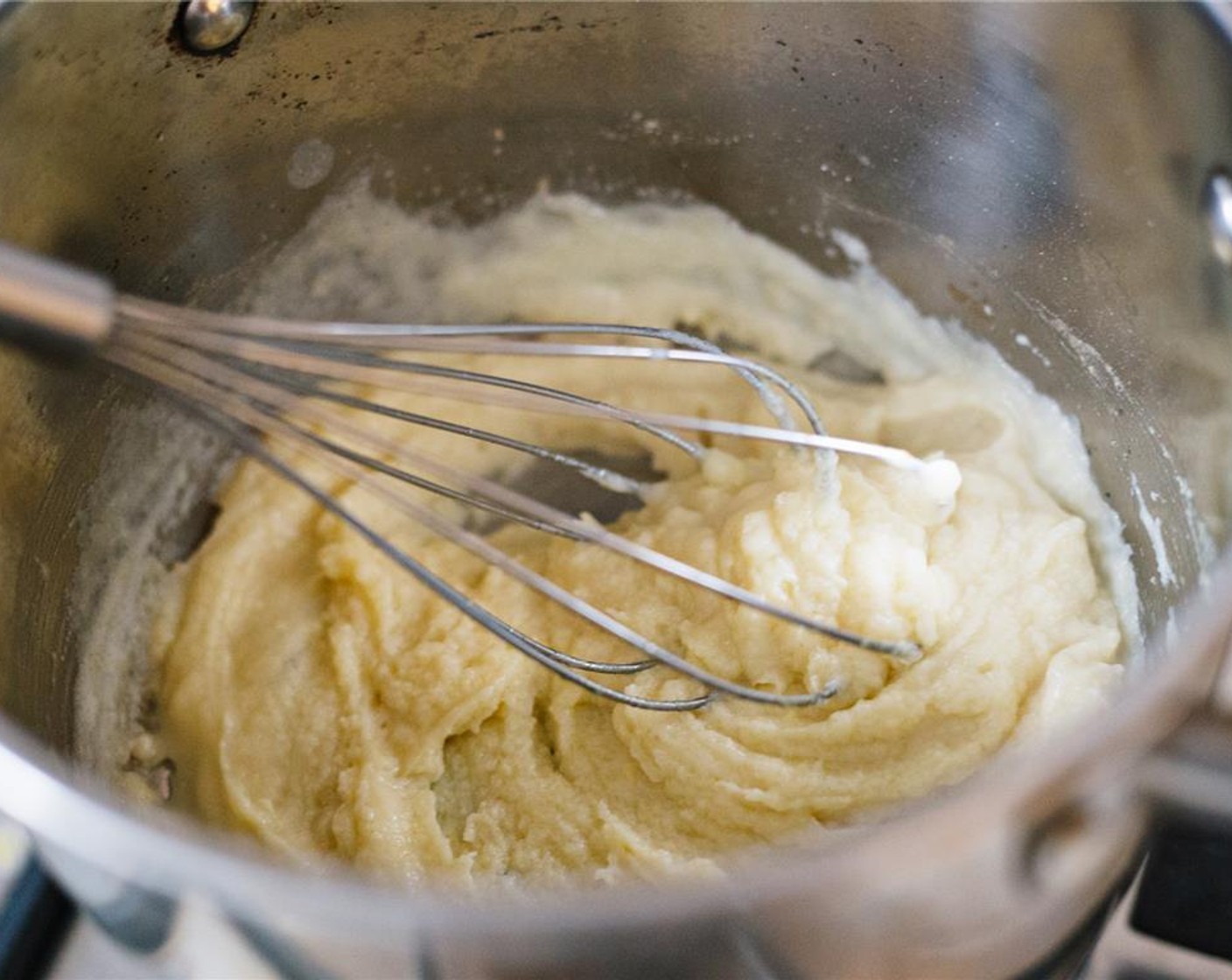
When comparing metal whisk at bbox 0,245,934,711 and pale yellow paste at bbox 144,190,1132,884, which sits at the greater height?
metal whisk at bbox 0,245,934,711

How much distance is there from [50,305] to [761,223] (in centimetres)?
77

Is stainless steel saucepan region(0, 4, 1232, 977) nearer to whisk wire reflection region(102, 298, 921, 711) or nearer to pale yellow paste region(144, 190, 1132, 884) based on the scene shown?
pale yellow paste region(144, 190, 1132, 884)

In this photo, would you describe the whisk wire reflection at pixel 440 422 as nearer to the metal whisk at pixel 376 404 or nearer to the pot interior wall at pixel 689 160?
the metal whisk at pixel 376 404

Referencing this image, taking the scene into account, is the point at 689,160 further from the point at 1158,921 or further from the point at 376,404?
the point at 1158,921

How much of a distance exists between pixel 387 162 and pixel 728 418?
42 cm

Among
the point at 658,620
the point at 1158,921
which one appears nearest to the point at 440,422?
the point at 658,620

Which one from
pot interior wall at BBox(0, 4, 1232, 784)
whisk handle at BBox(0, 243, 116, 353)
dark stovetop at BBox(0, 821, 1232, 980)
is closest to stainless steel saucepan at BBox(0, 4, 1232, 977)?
pot interior wall at BBox(0, 4, 1232, 784)

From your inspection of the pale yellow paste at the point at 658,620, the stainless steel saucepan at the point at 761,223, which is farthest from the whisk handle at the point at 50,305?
the pale yellow paste at the point at 658,620

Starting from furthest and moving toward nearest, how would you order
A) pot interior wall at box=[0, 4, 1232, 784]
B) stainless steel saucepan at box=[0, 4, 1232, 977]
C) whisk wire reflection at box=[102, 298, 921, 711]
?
pot interior wall at box=[0, 4, 1232, 784] → whisk wire reflection at box=[102, 298, 921, 711] → stainless steel saucepan at box=[0, 4, 1232, 977]

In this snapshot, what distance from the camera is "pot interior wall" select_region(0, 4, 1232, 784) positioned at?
98 cm

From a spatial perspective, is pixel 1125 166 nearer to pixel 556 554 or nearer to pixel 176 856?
pixel 556 554

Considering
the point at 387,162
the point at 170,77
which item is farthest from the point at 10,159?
the point at 387,162

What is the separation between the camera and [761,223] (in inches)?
51.4

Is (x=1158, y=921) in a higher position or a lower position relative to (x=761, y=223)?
lower
